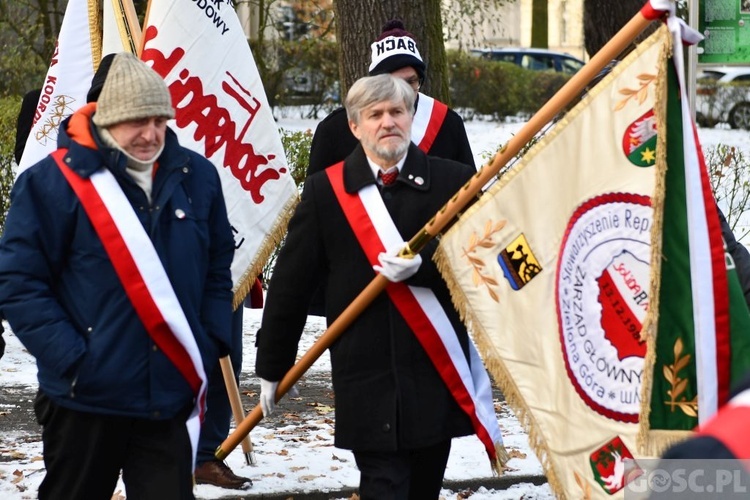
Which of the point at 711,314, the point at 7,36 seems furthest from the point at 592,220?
the point at 7,36

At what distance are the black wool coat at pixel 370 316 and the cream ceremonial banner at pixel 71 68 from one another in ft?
7.45

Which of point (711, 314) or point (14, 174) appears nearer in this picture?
point (711, 314)

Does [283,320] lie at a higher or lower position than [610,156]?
lower

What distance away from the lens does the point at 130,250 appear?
162 inches

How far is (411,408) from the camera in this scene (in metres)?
4.50

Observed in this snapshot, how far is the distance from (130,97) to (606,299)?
61.3 inches

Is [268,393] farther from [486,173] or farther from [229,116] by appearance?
[229,116]

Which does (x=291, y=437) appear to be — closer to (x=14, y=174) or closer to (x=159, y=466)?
(x=159, y=466)

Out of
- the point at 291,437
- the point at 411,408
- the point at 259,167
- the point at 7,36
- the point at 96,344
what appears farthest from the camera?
the point at 7,36

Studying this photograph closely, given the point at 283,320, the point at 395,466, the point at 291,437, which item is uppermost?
the point at 283,320

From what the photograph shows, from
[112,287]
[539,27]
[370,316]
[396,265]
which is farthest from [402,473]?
[539,27]

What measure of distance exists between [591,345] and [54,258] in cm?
165

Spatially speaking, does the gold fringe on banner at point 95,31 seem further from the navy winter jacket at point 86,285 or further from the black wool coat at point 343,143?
the navy winter jacket at point 86,285

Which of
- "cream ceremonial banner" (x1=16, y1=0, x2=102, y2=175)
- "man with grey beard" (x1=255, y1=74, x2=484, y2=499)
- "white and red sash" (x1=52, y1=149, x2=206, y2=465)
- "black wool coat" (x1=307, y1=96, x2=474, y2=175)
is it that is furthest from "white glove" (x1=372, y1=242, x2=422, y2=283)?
"cream ceremonial banner" (x1=16, y1=0, x2=102, y2=175)
